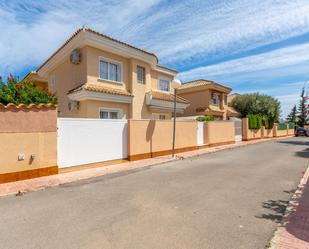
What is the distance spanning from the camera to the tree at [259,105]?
3275 centimetres

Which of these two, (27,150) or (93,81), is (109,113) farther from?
(27,150)

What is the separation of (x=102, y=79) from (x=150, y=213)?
10795 millimetres

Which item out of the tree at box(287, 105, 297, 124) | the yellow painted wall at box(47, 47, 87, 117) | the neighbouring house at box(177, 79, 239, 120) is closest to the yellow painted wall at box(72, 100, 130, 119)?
the yellow painted wall at box(47, 47, 87, 117)

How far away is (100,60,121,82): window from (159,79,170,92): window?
19.0 feet

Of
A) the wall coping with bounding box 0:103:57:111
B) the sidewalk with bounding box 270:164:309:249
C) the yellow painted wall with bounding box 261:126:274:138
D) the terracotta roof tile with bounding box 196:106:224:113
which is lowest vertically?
the sidewalk with bounding box 270:164:309:249

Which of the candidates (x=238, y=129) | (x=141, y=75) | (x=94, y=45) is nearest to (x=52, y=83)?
(x=94, y=45)

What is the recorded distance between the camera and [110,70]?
14.7 meters

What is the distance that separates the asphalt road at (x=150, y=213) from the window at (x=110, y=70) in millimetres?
8117

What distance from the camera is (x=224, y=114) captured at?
96.8ft

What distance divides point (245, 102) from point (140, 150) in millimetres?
27502

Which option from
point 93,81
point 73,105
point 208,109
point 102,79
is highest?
point 102,79

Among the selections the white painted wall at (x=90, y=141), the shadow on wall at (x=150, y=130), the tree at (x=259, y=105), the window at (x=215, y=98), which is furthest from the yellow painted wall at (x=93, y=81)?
the tree at (x=259, y=105)

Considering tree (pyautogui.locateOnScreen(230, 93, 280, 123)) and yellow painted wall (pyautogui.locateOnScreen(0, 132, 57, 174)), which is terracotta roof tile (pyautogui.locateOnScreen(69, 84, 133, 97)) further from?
tree (pyautogui.locateOnScreen(230, 93, 280, 123))

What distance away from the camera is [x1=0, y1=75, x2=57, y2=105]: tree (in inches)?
329
